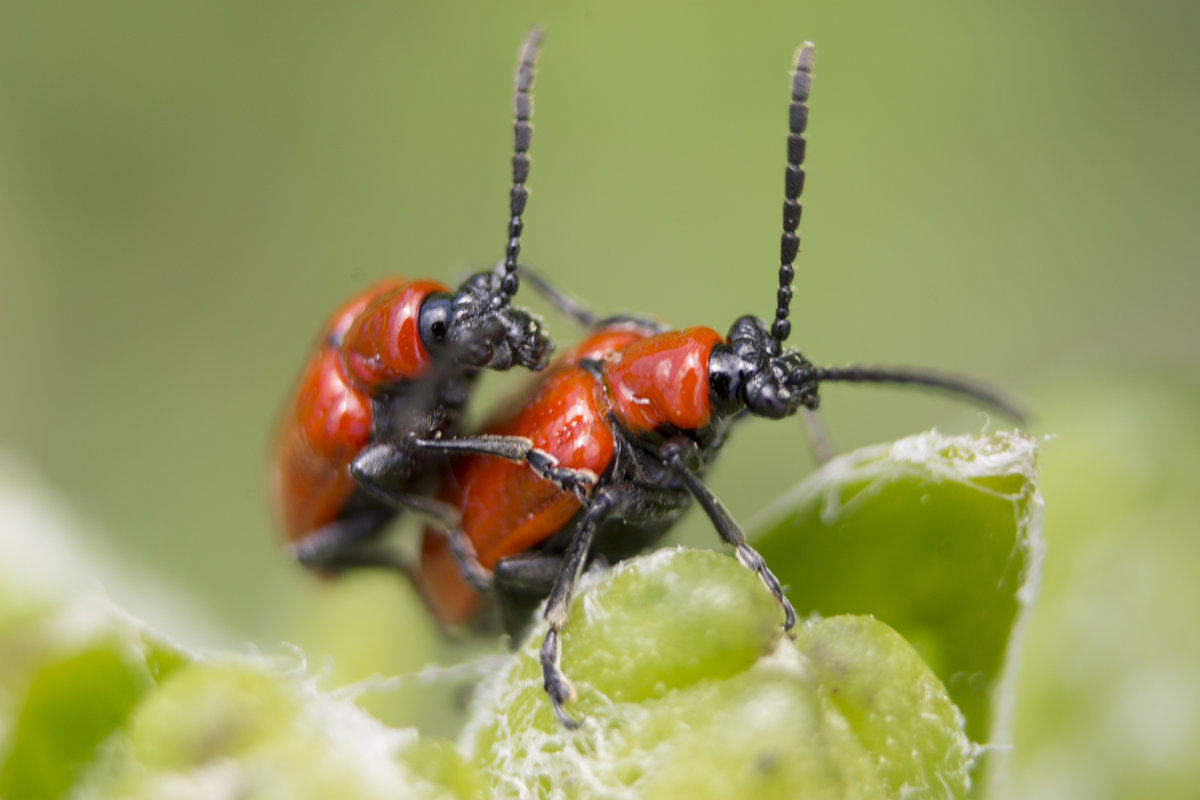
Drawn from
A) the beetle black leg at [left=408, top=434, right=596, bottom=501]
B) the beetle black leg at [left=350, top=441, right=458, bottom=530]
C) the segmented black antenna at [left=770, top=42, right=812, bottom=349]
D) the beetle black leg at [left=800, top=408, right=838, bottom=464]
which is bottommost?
the beetle black leg at [left=350, top=441, right=458, bottom=530]

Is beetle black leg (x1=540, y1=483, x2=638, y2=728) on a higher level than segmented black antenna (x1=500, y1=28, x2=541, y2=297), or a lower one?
lower

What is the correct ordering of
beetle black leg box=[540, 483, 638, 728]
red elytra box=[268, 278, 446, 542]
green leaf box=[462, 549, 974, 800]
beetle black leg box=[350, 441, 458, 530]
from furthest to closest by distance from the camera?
1. red elytra box=[268, 278, 446, 542]
2. beetle black leg box=[350, 441, 458, 530]
3. beetle black leg box=[540, 483, 638, 728]
4. green leaf box=[462, 549, 974, 800]

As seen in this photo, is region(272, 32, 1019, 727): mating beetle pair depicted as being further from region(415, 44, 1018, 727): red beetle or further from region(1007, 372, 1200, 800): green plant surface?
region(1007, 372, 1200, 800): green plant surface

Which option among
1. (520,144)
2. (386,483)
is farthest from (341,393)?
(520,144)

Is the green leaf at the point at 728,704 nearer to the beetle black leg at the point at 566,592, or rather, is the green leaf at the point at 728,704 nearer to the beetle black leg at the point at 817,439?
the beetle black leg at the point at 566,592

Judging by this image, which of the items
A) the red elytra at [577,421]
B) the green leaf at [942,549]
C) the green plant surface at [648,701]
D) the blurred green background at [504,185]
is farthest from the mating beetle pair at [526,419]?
the blurred green background at [504,185]

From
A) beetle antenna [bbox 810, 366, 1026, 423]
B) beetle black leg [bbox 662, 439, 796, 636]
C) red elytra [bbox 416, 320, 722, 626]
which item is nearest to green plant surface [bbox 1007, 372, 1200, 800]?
beetle antenna [bbox 810, 366, 1026, 423]
